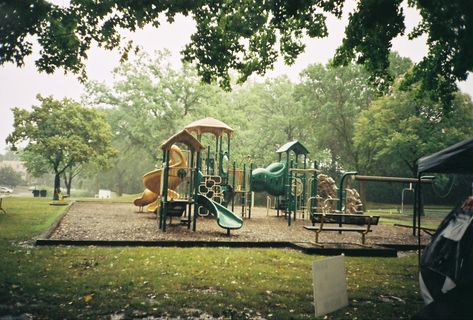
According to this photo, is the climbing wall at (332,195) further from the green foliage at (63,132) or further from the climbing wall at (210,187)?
the green foliage at (63,132)

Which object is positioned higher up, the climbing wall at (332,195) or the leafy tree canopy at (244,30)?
the leafy tree canopy at (244,30)

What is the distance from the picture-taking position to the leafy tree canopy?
302 inches

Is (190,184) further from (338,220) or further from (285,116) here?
(285,116)

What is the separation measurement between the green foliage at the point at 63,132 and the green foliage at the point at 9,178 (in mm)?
32294

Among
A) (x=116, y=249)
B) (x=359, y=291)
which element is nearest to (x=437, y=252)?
(x=359, y=291)

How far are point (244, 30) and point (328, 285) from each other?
22.5ft

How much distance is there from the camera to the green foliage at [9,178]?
187ft

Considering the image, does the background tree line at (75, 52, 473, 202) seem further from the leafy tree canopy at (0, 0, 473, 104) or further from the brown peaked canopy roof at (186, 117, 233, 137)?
the leafy tree canopy at (0, 0, 473, 104)

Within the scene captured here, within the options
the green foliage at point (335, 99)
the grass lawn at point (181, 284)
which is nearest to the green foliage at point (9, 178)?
the green foliage at point (335, 99)

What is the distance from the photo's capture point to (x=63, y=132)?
98.7 ft

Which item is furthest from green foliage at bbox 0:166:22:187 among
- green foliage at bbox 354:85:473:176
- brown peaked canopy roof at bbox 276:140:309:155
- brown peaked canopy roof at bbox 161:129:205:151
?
brown peaked canopy roof at bbox 161:129:205:151

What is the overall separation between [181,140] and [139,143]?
26.3 m

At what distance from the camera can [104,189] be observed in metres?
54.6

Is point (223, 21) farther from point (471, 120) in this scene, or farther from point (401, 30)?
point (471, 120)
